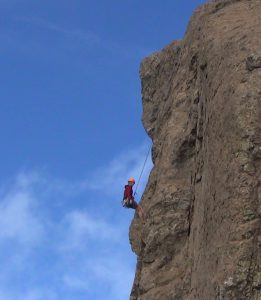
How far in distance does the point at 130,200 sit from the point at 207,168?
25.7 ft

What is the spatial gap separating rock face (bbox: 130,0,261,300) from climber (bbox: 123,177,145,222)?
1.51ft

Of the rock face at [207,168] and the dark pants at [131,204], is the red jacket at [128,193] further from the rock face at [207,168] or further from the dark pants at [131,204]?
the rock face at [207,168]

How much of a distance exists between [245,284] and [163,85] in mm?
15957

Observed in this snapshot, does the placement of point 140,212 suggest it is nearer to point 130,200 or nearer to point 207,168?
point 130,200

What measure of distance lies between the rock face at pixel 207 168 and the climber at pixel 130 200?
462 millimetres

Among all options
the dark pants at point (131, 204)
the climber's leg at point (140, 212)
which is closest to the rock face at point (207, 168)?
the climber's leg at point (140, 212)

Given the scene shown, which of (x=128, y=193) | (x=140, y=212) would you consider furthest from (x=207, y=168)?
(x=128, y=193)

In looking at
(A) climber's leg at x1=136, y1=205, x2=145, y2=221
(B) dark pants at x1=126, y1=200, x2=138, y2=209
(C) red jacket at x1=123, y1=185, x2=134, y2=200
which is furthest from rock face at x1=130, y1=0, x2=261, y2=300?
(C) red jacket at x1=123, y1=185, x2=134, y2=200

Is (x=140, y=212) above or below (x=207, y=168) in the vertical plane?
above

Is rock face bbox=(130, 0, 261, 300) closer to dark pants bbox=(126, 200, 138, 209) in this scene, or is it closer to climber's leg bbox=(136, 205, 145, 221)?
climber's leg bbox=(136, 205, 145, 221)

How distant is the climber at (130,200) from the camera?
32.2 m

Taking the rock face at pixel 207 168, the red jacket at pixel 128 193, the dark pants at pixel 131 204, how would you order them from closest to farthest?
1. the rock face at pixel 207 168
2. the dark pants at pixel 131 204
3. the red jacket at pixel 128 193

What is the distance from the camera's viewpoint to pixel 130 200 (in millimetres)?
34062

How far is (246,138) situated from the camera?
24.6 meters
